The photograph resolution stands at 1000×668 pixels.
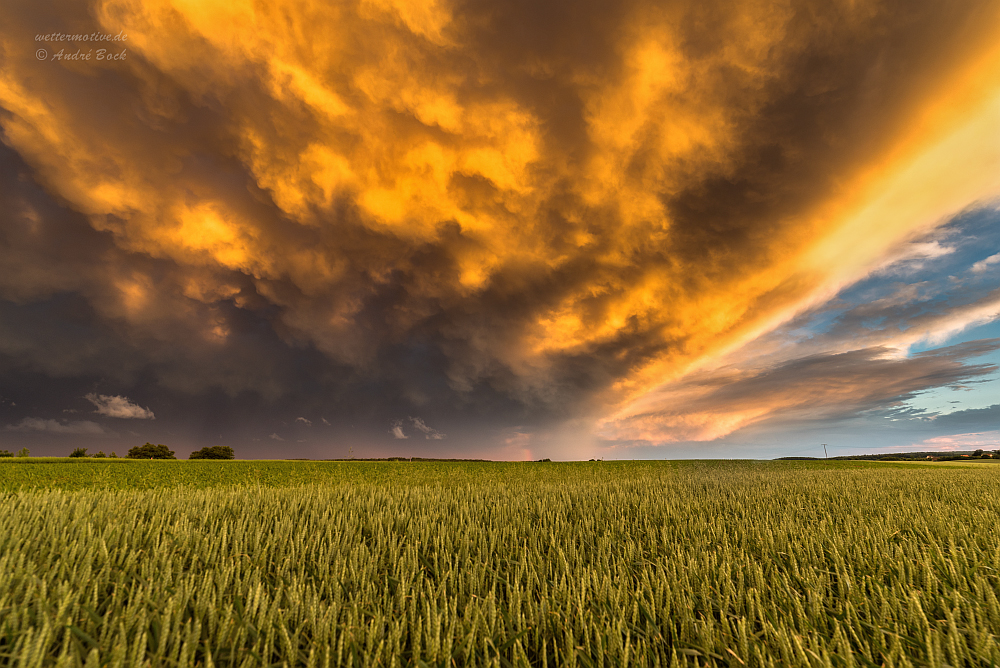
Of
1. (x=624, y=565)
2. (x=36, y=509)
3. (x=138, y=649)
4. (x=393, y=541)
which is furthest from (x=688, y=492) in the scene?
(x=36, y=509)

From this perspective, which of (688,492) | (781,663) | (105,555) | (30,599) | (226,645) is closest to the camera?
(781,663)

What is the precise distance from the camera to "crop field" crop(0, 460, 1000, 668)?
2.38 meters

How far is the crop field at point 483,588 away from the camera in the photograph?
238cm

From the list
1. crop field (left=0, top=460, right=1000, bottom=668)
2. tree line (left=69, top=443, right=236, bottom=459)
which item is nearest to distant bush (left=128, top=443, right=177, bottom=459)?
tree line (left=69, top=443, right=236, bottom=459)

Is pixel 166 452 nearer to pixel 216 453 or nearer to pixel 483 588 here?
pixel 216 453

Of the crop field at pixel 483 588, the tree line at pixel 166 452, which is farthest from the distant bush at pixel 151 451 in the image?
the crop field at pixel 483 588

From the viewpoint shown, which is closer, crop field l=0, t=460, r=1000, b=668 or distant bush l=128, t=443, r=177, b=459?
crop field l=0, t=460, r=1000, b=668

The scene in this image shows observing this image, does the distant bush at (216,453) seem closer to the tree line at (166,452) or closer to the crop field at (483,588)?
the tree line at (166,452)

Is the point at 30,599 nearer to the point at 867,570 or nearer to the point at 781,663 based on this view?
the point at 781,663

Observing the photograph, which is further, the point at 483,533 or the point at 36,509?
the point at 36,509

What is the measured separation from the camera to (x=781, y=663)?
7.61 ft

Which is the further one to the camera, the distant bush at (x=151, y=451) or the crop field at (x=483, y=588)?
the distant bush at (x=151, y=451)

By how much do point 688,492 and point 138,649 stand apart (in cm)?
Result: 966

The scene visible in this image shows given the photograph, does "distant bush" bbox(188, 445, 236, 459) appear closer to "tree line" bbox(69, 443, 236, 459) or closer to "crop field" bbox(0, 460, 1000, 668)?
"tree line" bbox(69, 443, 236, 459)
